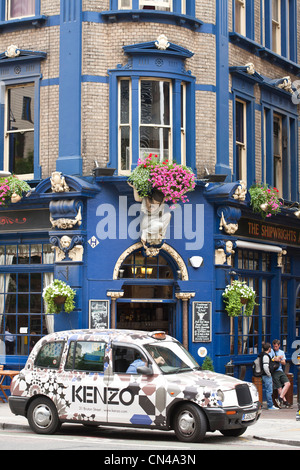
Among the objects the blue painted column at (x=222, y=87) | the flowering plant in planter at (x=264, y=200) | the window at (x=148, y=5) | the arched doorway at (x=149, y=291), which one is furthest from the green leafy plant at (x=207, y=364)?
the window at (x=148, y=5)

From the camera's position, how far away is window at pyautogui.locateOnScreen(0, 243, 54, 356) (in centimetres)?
2055

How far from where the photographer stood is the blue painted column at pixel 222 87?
21.0 meters

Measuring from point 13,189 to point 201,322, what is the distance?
546 centimetres

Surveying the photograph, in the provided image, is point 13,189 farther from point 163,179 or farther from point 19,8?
point 19,8

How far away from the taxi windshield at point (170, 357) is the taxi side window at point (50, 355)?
5.19ft

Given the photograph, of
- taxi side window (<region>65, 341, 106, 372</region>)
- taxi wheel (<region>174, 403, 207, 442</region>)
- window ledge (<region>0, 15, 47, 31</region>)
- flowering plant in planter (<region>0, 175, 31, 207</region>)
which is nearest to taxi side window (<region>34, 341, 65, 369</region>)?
taxi side window (<region>65, 341, 106, 372</region>)

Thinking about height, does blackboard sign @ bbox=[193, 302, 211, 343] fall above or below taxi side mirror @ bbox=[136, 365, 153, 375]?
above

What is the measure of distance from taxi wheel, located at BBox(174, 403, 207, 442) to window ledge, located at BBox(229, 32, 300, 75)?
38.0ft

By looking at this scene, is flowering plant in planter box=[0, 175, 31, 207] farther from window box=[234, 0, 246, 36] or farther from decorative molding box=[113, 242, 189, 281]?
window box=[234, 0, 246, 36]

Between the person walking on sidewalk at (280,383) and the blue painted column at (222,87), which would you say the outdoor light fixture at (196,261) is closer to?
the blue painted column at (222,87)

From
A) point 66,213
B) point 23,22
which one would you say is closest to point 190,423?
point 66,213

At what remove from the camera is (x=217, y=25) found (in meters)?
21.2
